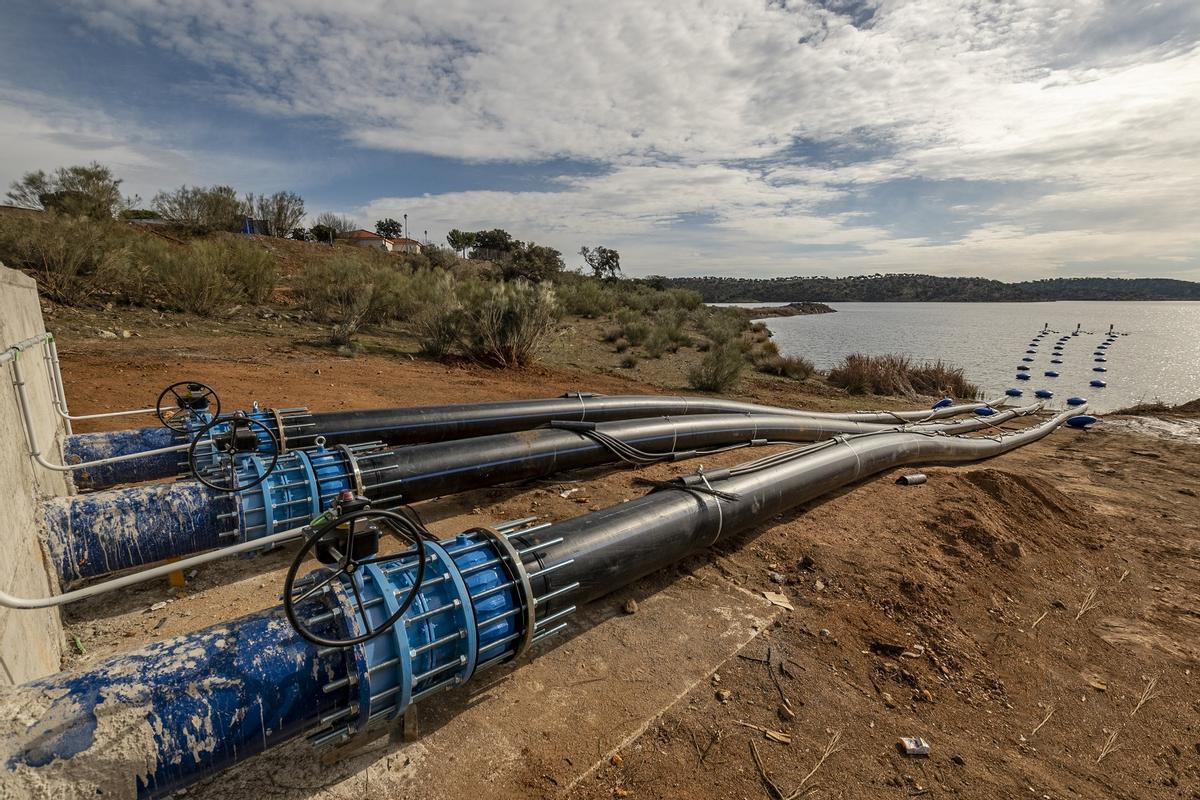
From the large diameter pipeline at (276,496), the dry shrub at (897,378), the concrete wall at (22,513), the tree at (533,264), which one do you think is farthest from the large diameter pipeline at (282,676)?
the tree at (533,264)

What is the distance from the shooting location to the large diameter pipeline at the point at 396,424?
3963 mm

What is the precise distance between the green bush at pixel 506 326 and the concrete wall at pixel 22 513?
33.8ft

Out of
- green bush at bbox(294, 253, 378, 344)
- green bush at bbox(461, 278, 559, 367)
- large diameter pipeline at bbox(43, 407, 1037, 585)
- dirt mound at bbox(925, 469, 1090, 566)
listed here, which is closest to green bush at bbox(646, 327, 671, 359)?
green bush at bbox(461, 278, 559, 367)

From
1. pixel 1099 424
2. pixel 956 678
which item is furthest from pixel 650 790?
pixel 1099 424

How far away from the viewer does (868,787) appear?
2.50 m

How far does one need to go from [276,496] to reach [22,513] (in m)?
1.11

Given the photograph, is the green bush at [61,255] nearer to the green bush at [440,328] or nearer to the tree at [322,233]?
the green bush at [440,328]

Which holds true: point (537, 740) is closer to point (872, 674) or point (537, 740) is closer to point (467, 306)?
point (872, 674)

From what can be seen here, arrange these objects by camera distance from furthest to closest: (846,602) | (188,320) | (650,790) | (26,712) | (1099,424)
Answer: (1099,424)
(188,320)
(846,602)
(650,790)
(26,712)

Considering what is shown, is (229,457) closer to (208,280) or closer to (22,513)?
(22,513)

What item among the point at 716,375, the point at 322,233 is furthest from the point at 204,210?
the point at 716,375

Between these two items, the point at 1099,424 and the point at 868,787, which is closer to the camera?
the point at 868,787

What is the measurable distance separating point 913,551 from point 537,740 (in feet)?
12.6

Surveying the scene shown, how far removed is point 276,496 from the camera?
3.39m
